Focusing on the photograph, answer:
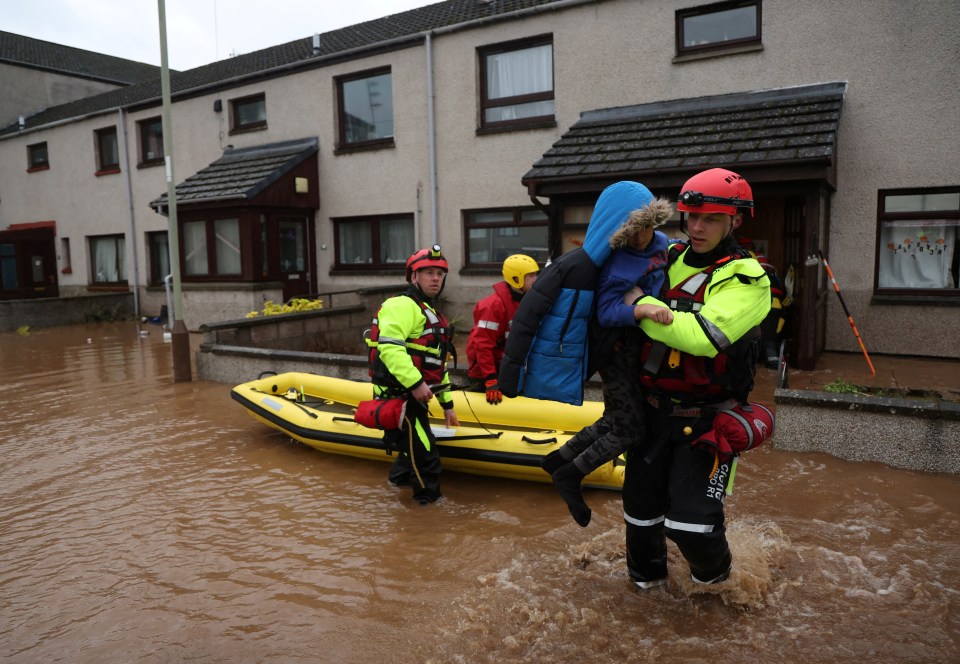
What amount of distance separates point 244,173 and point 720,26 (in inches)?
393

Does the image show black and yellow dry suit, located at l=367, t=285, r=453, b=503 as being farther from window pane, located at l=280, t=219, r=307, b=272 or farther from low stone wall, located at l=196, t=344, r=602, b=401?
window pane, located at l=280, t=219, r=307, b=272

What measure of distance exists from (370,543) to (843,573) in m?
2.84

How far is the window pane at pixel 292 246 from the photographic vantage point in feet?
50.2

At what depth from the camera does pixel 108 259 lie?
67.4 ft

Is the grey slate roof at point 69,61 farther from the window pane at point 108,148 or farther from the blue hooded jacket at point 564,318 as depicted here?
the blue hooded jacket at point 564,318

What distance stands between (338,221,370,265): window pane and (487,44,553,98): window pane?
4153 millimetres

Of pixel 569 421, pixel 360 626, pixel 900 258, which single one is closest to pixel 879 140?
pixel 900 258

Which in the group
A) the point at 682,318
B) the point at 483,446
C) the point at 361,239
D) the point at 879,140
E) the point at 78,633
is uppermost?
the point at 879,140

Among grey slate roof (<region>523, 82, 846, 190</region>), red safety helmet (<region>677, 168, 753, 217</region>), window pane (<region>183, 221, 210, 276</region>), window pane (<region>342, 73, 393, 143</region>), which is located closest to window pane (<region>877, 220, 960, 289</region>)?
grey slate roof (<region>523, 82, 846, 190</region>)

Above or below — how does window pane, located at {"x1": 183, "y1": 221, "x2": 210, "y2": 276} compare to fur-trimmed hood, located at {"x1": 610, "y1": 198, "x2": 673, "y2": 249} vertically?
above

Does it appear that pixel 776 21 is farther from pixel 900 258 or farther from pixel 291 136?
pixel 291 136

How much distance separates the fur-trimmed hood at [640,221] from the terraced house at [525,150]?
6.12 meters

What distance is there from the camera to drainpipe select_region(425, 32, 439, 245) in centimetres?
1338

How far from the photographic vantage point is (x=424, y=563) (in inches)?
168
